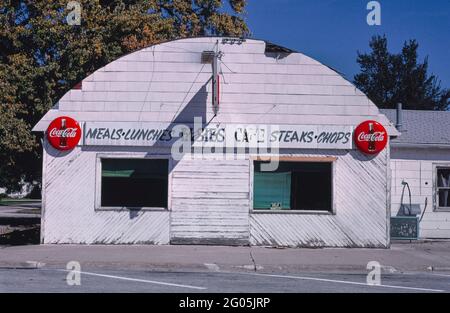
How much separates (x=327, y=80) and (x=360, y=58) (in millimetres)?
39307

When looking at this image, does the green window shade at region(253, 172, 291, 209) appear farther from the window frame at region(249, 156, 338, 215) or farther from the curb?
the curb

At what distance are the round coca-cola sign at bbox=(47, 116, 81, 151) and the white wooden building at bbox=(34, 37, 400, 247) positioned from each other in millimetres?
171

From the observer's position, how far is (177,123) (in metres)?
16.9

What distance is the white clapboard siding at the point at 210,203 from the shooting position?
1681 centimetres

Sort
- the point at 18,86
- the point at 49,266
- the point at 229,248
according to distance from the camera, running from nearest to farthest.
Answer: the point at 49,266, the point at 229,248, the point at 18,86

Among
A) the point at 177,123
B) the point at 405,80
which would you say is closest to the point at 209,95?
the point at 177,123

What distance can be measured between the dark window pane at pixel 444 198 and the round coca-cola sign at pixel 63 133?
1116 cm

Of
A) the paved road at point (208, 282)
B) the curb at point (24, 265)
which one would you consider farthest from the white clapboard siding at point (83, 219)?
the paved road at point (208, 282)

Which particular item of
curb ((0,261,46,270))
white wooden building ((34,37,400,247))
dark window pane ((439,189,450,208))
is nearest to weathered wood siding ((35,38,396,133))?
white wooden building ((34,37,400,247))

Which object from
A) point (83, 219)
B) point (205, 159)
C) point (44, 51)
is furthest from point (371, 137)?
point (44, 51)

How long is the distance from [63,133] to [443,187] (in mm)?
11535

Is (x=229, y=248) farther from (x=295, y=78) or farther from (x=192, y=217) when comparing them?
(x=295, y=78)

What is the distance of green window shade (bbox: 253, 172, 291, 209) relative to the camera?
55.9 ft

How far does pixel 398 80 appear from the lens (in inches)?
2057
